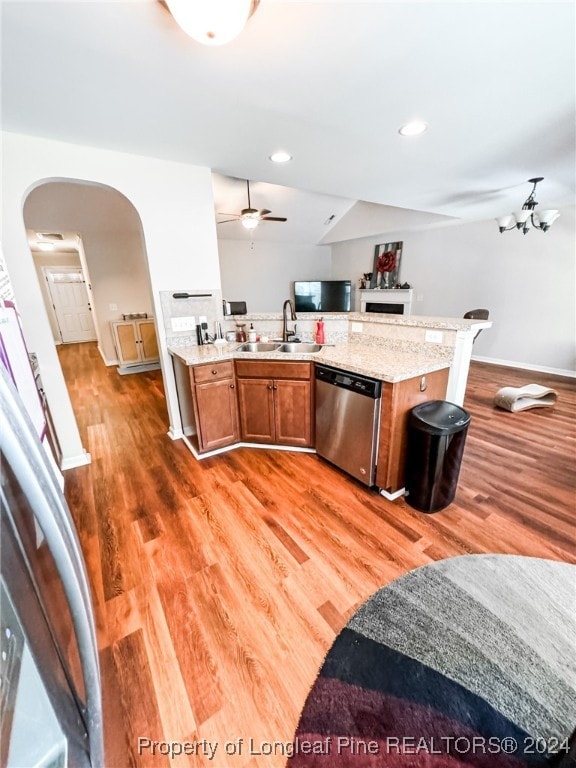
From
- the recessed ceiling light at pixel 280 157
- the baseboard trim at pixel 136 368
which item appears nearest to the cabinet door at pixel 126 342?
the baseboard trim at pixel 136 368

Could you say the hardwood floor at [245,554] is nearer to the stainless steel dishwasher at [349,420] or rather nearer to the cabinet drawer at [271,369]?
the stainless steel dishwasher at [349,420]

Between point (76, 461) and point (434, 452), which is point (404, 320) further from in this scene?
point (76, 461)

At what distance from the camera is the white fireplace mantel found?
6.64m

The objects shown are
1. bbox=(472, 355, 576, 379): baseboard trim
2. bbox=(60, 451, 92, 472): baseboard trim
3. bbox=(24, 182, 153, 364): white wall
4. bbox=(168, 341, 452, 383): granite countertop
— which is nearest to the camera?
bbox=(168, 341, 452, 383): granite countertop

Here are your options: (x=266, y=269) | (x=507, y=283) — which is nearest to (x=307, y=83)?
(x=507, y=283)

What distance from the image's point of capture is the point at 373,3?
45.4 inches

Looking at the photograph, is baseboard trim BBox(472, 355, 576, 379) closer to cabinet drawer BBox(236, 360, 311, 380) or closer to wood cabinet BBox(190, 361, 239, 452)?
cabinet drawer BBox(236, 360, 311, 380)

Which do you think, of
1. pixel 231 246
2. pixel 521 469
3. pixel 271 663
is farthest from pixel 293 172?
pixel 231 246

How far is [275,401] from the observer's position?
259cm

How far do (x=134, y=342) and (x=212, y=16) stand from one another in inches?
190

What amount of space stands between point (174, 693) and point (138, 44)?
2.64 meters

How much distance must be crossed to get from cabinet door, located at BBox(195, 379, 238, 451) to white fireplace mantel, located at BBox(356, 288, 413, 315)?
538cm

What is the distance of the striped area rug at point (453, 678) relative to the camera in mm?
916

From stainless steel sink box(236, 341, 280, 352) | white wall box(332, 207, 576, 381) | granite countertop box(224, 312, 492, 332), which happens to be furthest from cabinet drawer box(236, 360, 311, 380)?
white wall box(332, 207, 576, 381)
